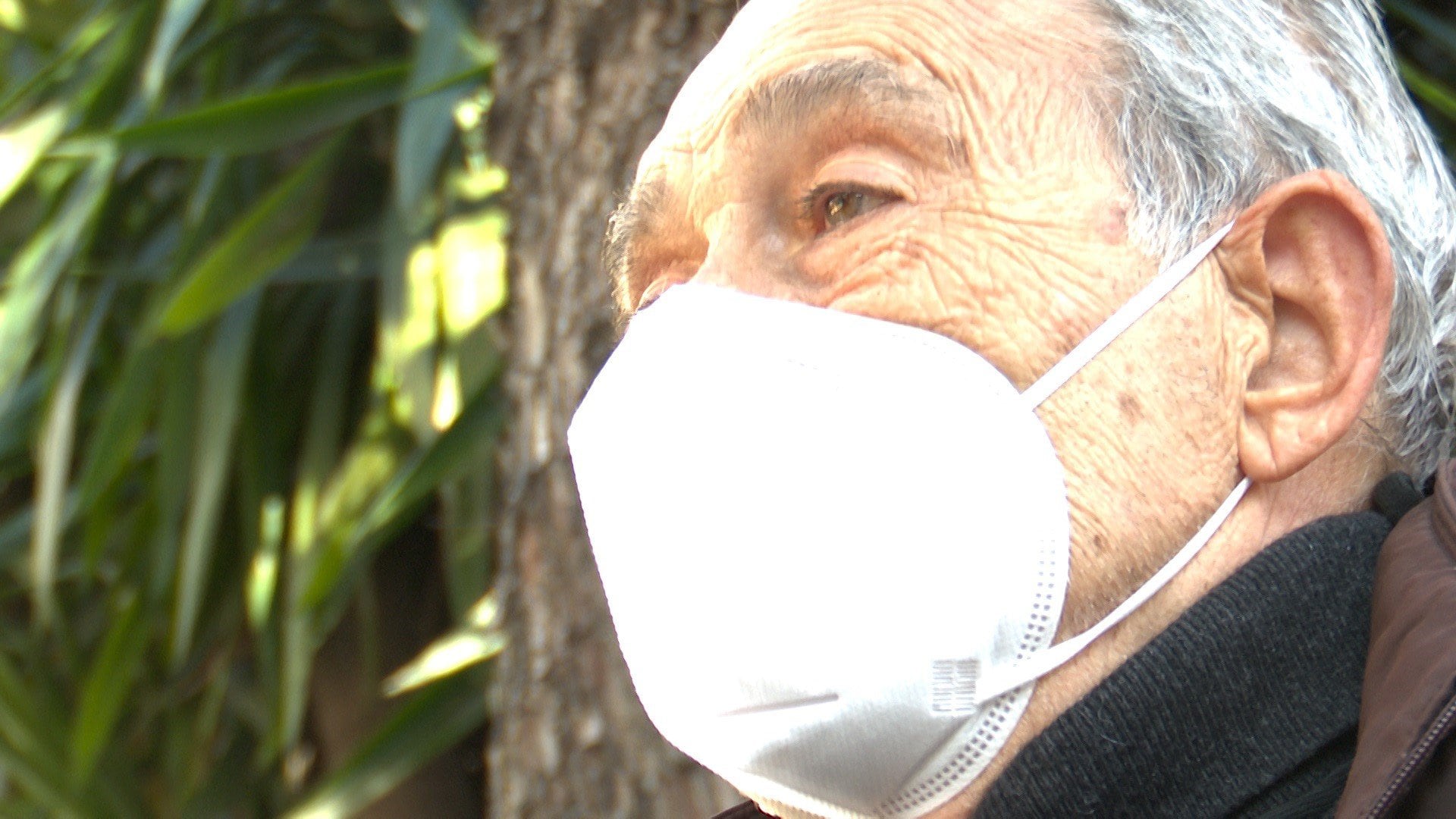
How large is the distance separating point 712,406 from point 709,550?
Answer: 13cm

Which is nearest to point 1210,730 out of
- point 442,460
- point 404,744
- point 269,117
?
point 442,460

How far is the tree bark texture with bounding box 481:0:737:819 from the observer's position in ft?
6.96

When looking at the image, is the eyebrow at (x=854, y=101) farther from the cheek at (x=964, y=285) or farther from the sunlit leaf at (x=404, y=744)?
the sunlit leaf at (x=404, y=744)

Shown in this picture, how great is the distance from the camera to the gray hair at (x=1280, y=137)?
1.27 meters

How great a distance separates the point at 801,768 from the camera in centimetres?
124

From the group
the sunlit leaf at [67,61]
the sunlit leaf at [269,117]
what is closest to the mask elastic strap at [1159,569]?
the sunlit leaf at [269,117]

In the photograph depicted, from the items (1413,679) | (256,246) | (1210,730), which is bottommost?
(256,246)

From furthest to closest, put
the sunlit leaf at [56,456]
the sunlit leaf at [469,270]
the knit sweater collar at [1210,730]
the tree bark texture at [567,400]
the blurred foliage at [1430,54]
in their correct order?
the sunlit leaf at [56,456] → the sunlit leaf at [469,270] → the blurred foliage at [1430,54] → the tree bark texture at [567,400] → the knit sweater collar at [1210,730]

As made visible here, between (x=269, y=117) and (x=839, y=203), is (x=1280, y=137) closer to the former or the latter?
(x=839, y=203)

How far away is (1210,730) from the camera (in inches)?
45.7

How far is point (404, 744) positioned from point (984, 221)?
1.86 meters

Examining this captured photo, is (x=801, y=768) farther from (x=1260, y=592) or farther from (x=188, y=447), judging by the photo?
(x=188, y=447)

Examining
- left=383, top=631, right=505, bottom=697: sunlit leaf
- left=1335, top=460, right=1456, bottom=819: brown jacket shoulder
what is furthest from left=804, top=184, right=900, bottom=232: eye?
left=383, top=631, right=505, bottom=697: sunlit leaf

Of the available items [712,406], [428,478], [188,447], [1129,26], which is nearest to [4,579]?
[188,447]
